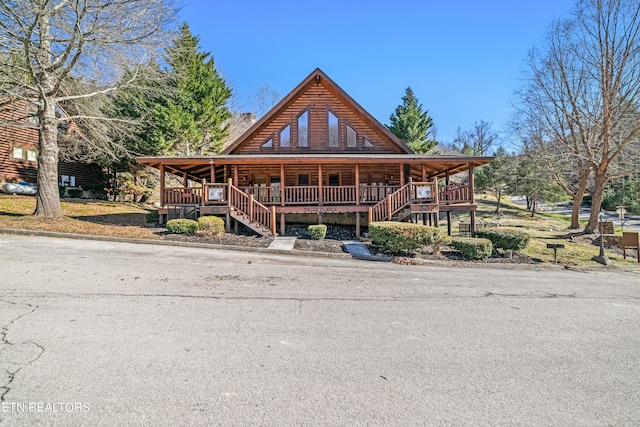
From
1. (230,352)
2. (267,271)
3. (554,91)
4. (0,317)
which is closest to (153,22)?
(267,271)

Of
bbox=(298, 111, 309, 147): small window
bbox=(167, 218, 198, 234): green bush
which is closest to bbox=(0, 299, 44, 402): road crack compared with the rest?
bbox=(167, 218, 198, 234): green bush

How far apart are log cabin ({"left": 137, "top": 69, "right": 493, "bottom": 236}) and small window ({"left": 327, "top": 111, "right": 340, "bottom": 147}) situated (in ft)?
0.20

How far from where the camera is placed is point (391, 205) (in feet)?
49.2

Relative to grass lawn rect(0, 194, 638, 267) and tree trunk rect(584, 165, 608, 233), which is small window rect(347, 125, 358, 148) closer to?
grass lawn rect(0, 194, 638, 267)

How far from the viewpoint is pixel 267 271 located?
26.9ft

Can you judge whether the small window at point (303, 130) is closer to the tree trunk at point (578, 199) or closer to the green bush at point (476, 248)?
the green bush at point (476, 248)

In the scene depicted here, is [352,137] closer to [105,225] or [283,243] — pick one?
[283,243]

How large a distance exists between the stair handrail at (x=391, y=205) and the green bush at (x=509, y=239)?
3.85 metres

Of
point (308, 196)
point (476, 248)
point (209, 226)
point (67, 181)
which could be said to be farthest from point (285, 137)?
point (67, 181)

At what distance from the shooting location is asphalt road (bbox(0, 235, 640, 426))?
8.73 feet

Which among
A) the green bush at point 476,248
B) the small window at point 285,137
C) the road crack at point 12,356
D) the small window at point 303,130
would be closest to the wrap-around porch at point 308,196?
the small window at point 285,137

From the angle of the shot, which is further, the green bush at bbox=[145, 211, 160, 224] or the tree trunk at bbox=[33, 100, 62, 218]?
the green bush at bbox=[145, 211, 160, 224]

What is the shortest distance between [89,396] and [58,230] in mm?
11826

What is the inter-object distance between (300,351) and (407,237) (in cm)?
833
